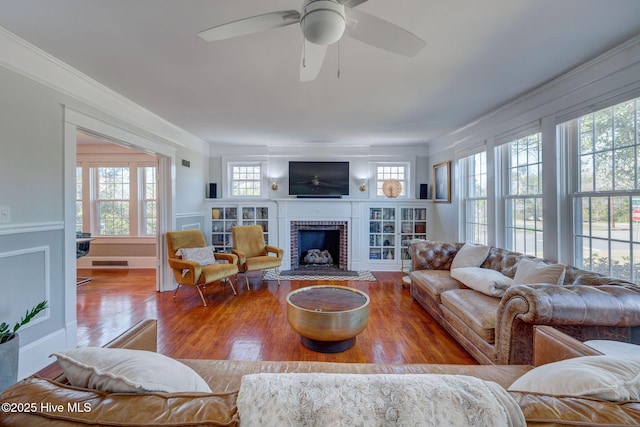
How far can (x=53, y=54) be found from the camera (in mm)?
2092

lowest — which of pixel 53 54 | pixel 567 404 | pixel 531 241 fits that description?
pixel 567 404

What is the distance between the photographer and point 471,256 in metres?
3.17

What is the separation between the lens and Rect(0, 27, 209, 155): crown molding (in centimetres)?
190

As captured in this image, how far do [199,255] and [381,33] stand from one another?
3.66 meters

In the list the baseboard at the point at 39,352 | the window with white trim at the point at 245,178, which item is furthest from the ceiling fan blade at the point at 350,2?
the window with white trim at the point at 245,178

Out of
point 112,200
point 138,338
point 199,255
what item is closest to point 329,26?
point 138,338

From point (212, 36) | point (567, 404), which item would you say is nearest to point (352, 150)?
point (212, 36)

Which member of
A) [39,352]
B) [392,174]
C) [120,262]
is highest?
[392,174]

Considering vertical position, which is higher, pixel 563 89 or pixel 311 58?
pixel 563 89

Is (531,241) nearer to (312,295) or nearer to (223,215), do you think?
(312,295)

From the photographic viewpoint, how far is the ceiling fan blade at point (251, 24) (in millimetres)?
1241

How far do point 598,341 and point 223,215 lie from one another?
209 inches

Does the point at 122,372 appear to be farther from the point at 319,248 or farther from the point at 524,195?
the point at 319,248

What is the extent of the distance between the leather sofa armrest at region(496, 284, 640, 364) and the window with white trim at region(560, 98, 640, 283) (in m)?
0.52
